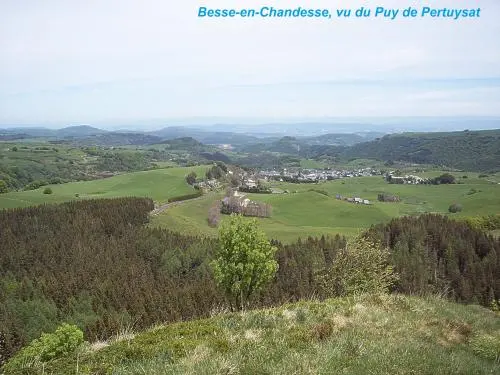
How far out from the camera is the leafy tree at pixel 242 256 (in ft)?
148

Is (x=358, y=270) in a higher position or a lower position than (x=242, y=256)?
higher

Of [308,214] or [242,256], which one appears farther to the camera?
[308,214]

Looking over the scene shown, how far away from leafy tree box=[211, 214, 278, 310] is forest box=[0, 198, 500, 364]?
19.4 meters

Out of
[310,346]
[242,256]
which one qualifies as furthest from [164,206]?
[310,346]

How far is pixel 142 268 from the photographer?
11000 cm

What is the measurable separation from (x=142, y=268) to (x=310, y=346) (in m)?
102

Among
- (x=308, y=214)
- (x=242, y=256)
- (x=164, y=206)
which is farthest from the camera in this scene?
(x=164, y=206)

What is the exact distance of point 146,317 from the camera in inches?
2992

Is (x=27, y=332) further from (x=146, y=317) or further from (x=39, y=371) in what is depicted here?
(x=39, y=371)

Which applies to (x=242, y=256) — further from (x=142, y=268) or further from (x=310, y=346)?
(x=142, y=268)

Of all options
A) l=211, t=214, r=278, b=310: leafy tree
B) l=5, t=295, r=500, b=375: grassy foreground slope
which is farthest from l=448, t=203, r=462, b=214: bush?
l=5, t=295, r=500, b=375: grassy foreground slope

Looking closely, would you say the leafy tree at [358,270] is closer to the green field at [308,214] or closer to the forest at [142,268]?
the forest at [142,268]

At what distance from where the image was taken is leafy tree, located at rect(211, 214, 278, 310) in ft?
148

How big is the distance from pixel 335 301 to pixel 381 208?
574ft
